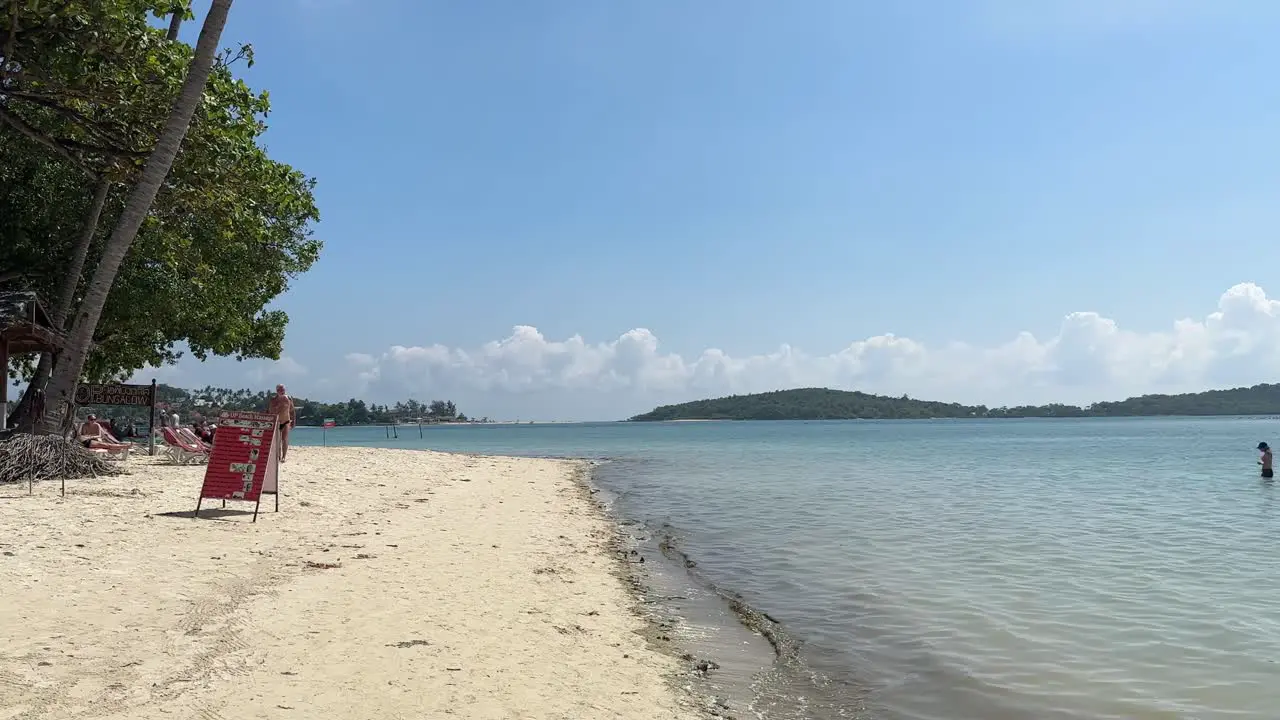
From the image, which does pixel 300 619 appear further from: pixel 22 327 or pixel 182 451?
pixel 182 451

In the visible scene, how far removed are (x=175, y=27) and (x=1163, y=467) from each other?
124 ft

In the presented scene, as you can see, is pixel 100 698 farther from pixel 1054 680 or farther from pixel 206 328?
pixel 206 328

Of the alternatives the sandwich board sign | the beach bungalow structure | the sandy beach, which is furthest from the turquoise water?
the beach bungalow structure

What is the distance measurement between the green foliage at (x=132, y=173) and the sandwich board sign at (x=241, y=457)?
4996 millimetres

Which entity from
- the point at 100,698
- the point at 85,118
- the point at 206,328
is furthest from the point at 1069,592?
the point at 206,328

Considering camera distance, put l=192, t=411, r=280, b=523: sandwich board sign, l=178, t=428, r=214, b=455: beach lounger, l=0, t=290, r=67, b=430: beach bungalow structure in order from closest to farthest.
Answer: l=192, t=411, r=280, b=523: sandwich board sign, l=0, t=290, r=67, b=430: beach bungalow structure, l=178, t=428, r=214, b=455: beach lounger

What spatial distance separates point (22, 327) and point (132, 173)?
3.26 metres

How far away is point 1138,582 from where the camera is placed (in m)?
10.1

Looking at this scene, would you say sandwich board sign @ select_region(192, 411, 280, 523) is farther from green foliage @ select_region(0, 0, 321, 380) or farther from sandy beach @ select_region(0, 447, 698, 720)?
green foliage @ select_region(0, 0, 321, 380)

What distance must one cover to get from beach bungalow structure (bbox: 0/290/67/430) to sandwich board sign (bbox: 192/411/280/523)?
555cm

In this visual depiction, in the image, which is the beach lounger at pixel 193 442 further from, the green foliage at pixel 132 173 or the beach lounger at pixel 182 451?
the green foliage at pixel 132 173

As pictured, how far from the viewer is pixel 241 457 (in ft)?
36.3

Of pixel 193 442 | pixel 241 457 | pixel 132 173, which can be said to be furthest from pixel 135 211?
pixel 193 442

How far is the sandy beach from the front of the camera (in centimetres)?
461
